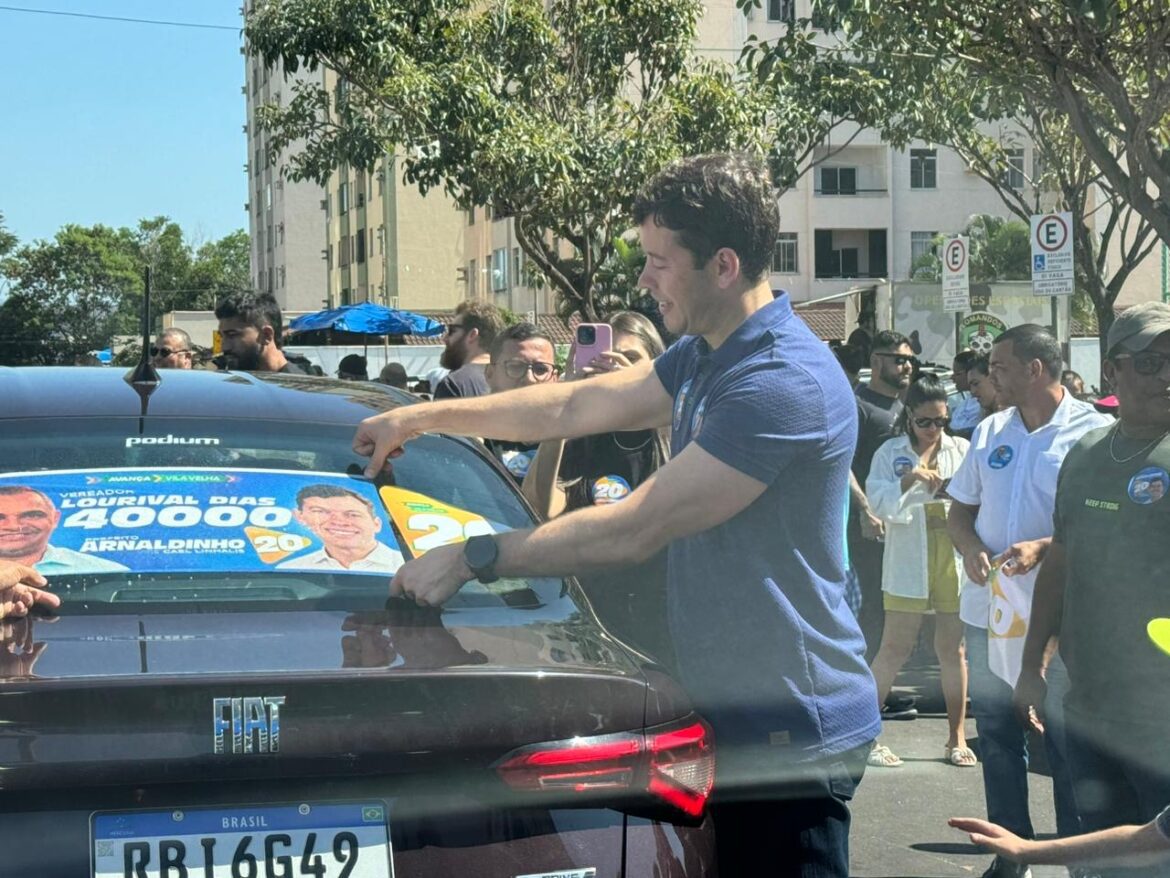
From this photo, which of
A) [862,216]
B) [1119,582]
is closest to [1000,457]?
[1119,582]

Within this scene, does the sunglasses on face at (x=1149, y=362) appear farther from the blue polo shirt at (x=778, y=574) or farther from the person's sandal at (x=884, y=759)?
the person's sandal at (x=884, y=759)

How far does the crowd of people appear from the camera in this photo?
9.04 ft

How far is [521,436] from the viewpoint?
342 cm

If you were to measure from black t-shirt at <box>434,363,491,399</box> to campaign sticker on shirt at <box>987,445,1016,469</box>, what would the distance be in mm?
2769

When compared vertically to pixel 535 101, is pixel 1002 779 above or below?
below

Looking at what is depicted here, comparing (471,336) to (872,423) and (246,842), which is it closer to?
(872,423)

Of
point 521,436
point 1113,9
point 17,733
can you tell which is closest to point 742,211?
point 521,436

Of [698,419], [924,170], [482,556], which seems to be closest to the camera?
[482,556]

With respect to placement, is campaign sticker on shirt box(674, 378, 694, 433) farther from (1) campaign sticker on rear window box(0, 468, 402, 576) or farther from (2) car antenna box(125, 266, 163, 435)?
(2) car antenna box(125, 266, 163, 435)

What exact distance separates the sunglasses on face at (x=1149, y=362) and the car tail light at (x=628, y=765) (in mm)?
1831

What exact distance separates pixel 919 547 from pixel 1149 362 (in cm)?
392

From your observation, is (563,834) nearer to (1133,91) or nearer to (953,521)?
(953,521)

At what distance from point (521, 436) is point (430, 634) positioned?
2.40 ft

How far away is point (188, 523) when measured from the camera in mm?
3066
